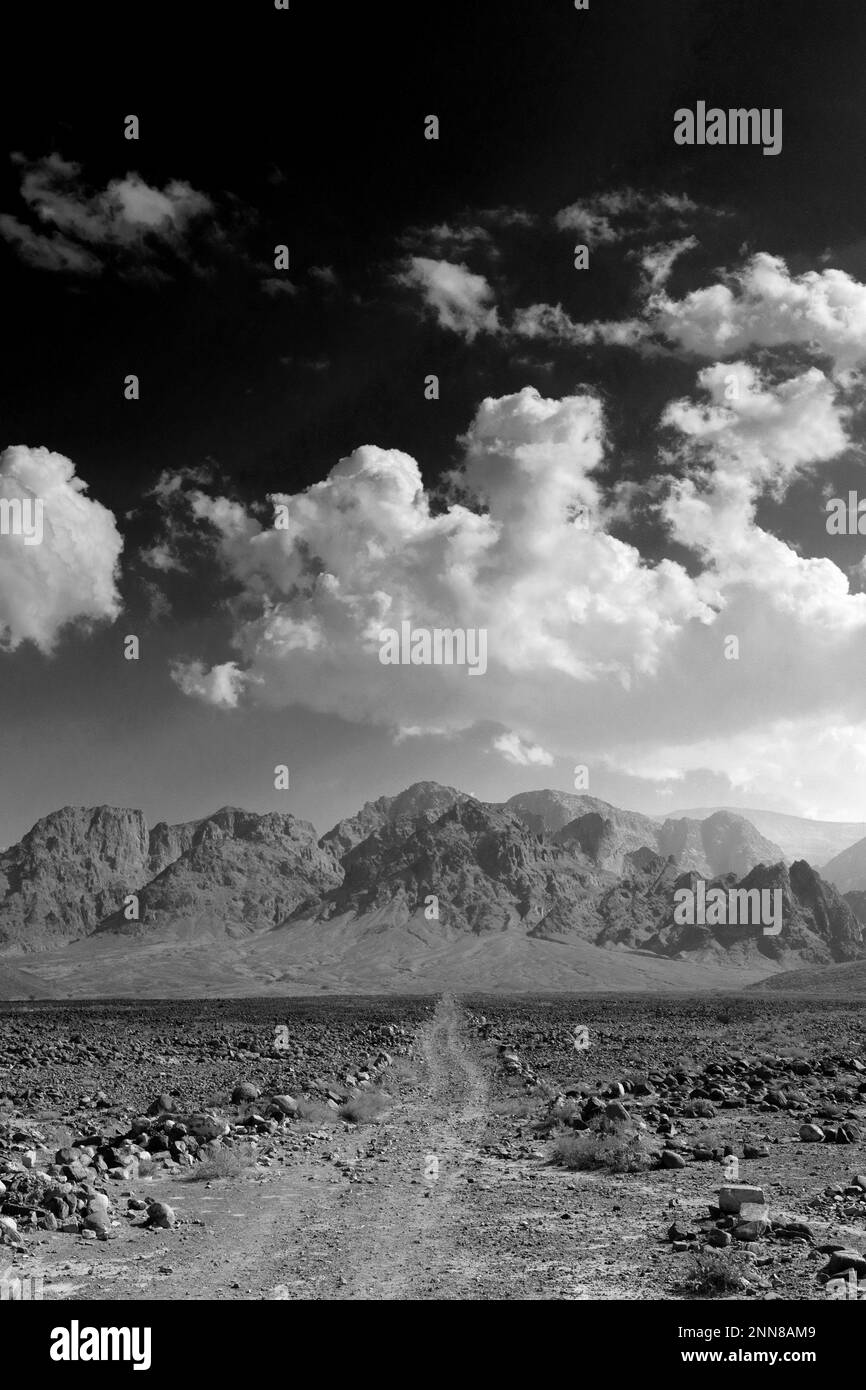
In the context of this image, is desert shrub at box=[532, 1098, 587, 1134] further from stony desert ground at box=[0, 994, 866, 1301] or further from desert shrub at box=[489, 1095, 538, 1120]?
desert shrub at box=[489, 1095, 538, 1120]

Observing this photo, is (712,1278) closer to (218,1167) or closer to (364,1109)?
(218,1167)

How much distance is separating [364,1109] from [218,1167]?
218 inches

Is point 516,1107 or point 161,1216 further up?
point 161,1216

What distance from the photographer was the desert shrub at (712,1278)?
315 inches

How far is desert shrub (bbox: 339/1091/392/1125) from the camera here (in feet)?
59.0

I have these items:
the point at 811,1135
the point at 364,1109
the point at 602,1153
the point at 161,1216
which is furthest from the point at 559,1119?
the point at 161,1216

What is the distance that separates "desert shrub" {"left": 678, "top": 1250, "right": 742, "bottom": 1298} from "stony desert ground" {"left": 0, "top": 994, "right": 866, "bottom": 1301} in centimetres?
2

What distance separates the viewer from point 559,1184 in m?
12.8

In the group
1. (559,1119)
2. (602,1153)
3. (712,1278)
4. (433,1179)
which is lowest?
(559,1119)

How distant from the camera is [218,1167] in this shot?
13.3 m
